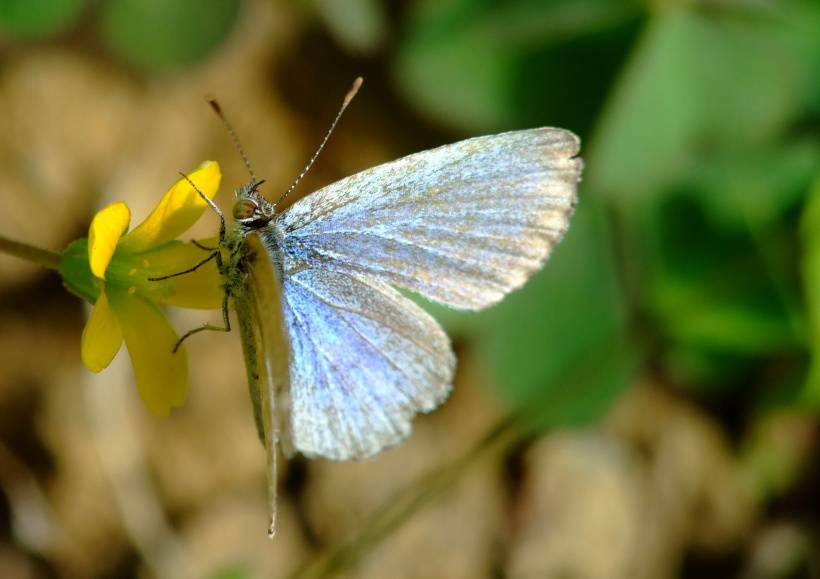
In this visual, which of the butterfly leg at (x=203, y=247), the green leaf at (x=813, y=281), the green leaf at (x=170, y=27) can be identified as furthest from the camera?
the green leaf at (x=170, y=27)

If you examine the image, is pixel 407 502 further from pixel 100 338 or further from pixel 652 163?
pixel 100 338

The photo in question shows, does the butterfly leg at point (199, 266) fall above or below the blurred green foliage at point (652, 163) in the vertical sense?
above

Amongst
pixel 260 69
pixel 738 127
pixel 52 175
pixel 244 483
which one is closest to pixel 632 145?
pixel 738 127

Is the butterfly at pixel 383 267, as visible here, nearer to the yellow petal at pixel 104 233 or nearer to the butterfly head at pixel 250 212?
the butterfly head at pixel 250 212

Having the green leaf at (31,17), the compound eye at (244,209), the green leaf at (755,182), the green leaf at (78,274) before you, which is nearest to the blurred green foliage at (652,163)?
the green leaf at (755,182)

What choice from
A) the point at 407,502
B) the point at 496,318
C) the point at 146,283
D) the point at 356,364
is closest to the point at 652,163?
the point at 496,318

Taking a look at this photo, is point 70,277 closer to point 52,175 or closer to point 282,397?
point 282,397
